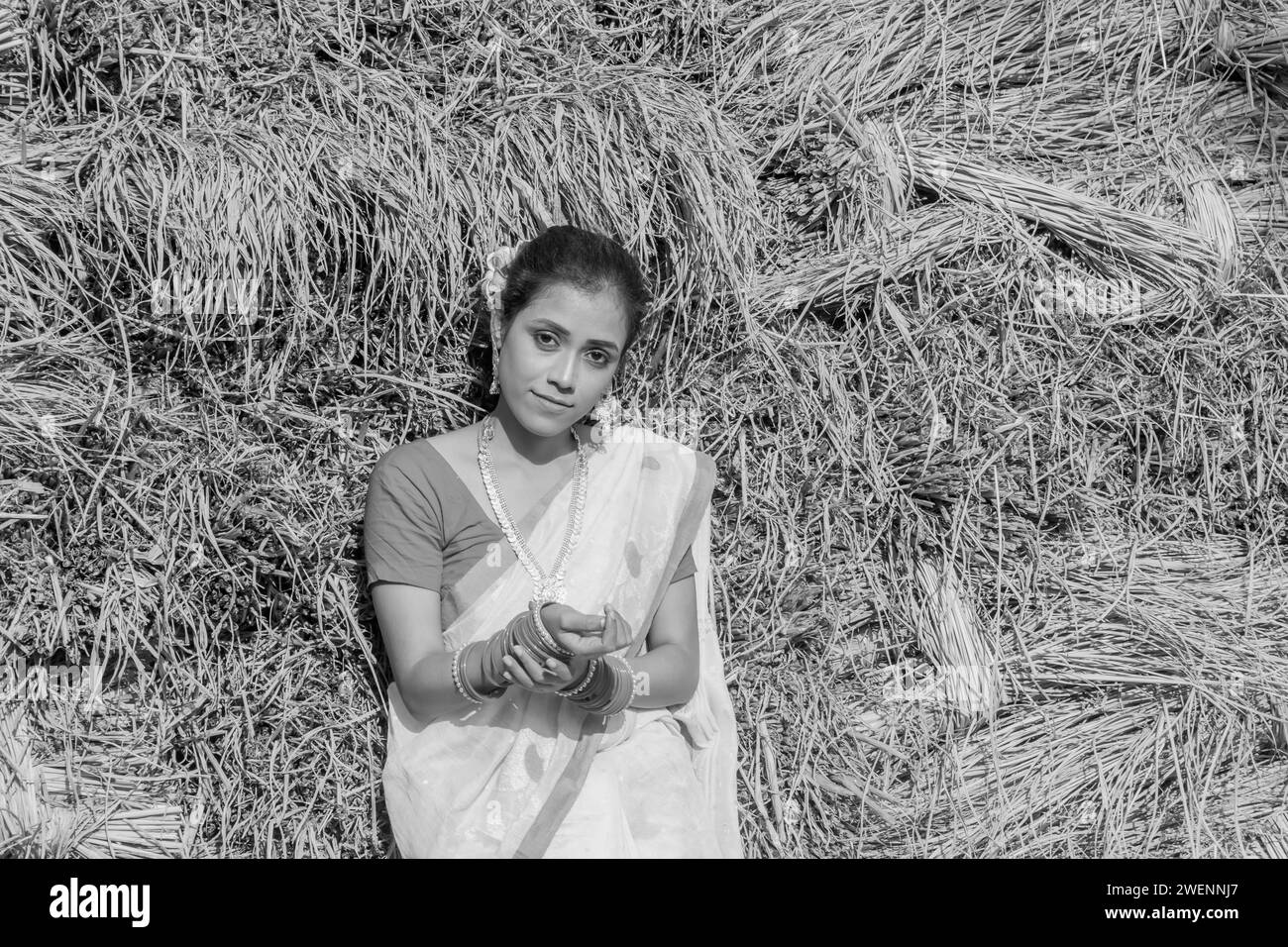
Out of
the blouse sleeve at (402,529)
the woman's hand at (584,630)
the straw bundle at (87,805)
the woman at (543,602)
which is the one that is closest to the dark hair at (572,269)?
the woman at (543,602)

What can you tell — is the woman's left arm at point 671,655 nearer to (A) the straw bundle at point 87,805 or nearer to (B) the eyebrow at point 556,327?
(B) the eyebrow at point 556,327

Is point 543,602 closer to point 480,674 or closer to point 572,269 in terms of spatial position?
point 480,674

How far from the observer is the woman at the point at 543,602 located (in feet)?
7.73

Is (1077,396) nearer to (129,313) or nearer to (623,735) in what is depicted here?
(623,735)

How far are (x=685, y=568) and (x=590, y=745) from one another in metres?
0.45

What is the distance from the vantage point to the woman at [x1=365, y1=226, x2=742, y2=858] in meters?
2.36

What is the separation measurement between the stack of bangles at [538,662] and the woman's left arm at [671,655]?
0.07 meters

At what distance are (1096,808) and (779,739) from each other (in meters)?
0.77

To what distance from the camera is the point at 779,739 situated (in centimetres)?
281

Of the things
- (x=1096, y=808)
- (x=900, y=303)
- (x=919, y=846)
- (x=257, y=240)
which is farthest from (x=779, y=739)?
(x=257, y=240)

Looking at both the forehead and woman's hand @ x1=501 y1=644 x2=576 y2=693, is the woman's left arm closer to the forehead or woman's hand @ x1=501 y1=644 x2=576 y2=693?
woman's hand @ x1=501 y1=644 x2=576 y2=693

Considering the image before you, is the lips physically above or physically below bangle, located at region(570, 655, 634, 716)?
above

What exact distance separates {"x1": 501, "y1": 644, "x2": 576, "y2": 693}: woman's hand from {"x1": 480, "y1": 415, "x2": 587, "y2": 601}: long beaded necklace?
27cm

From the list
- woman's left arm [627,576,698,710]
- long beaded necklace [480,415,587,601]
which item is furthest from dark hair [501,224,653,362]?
woman's left arm [627,576,698,710]
